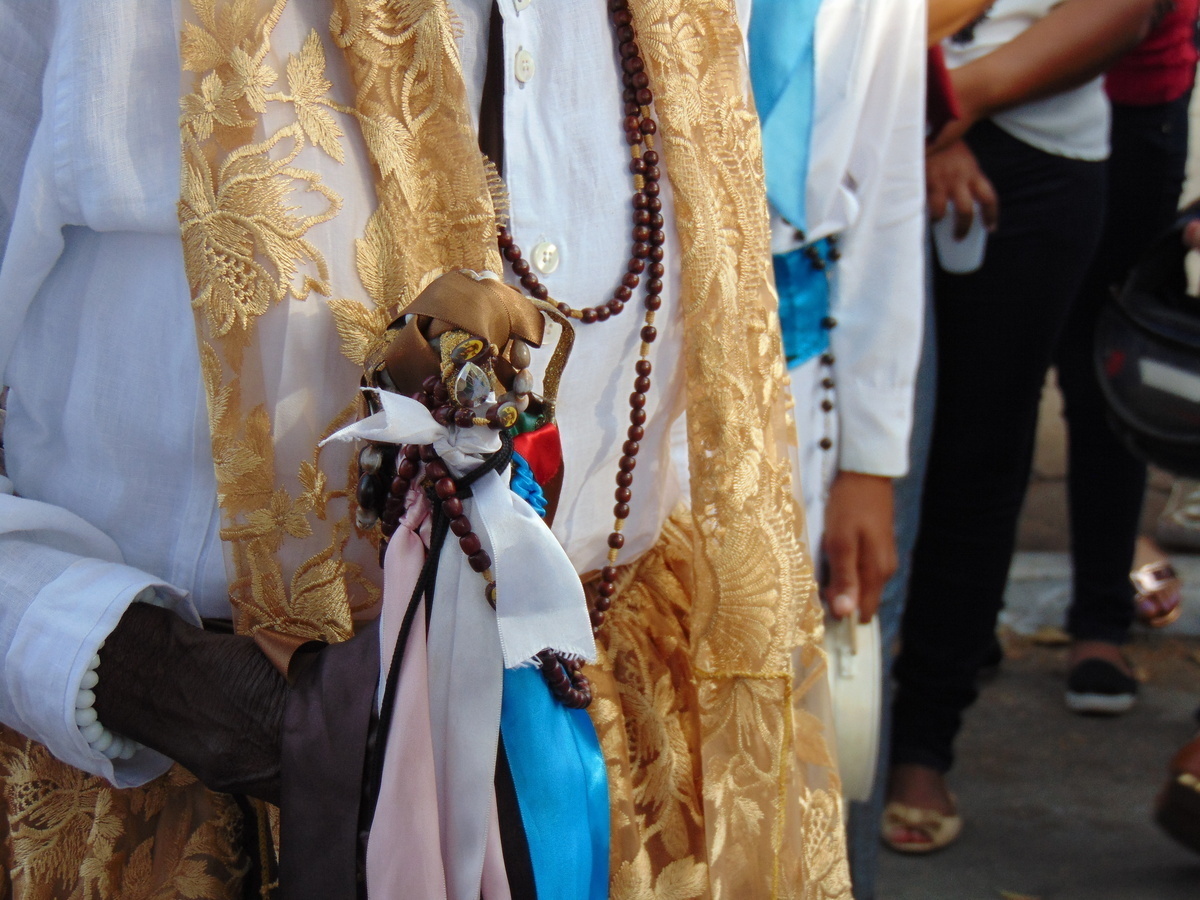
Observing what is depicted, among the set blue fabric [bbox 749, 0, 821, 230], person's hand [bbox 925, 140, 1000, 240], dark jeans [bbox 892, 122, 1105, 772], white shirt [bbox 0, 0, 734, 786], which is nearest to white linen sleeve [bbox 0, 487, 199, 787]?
white shirt [bbox 0, 0, 734, 786]

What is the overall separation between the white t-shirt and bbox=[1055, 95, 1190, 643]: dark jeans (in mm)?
392

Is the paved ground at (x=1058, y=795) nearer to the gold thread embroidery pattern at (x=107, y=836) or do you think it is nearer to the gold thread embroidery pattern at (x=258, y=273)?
the gold thread embroidery pattern at (x=107, y=836)

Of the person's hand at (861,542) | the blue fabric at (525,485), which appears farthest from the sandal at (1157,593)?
the blue fabric at (525,485)

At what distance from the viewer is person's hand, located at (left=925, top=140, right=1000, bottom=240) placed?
1.98 metres

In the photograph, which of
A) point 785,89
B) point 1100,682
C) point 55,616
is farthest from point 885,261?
point 1100,682

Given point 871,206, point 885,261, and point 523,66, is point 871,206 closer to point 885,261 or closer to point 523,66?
point 885,261

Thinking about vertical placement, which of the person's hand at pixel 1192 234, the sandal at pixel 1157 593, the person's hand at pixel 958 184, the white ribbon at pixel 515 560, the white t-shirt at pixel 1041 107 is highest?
the white t-shirt at pixel 1041 107

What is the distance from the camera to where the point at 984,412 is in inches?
87.8

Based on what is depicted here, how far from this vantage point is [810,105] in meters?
1.42

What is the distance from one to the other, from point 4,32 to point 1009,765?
2.75 metres

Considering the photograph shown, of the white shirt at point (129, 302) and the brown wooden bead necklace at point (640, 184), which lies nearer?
the white shirt at point (129, 302)

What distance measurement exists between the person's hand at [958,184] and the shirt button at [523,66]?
1278mm

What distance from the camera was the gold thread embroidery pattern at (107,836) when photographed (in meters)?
0.89

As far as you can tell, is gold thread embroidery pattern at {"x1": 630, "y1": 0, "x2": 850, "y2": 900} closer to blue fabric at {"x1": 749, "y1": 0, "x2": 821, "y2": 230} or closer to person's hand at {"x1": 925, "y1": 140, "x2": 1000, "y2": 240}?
blue fabric at {"x1": 749, "y1": 0, "x2": 821, "y2": 230}
